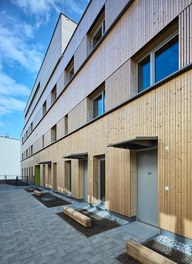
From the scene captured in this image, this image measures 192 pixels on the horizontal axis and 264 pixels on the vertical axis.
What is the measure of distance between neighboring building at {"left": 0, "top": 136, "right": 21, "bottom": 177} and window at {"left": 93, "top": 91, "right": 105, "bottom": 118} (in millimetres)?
37406

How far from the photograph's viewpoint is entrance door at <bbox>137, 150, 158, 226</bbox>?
19.3ft

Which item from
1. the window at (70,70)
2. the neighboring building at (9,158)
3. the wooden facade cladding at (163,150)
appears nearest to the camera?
the wooden facade cladding at (163,150)

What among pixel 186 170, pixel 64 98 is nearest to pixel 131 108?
pixel 186 170

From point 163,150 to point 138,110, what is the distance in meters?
1.79

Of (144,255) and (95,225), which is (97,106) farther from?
(144,255)

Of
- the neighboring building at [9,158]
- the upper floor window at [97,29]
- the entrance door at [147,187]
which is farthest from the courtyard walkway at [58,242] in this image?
the neighboring building at [9,158]

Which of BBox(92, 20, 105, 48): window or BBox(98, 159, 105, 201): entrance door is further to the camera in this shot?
BBox(92, 20, 105, 48): window

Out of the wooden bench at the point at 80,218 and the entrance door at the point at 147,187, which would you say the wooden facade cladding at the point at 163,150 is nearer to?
the entrance door at the point at 147,187

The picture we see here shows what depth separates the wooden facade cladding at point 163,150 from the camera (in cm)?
467

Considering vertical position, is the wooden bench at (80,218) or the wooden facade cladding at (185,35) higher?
the wooden facade cladding at (185,35)

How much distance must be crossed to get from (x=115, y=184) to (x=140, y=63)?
4969 millimetres

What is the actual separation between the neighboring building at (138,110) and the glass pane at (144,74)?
0.12 ft

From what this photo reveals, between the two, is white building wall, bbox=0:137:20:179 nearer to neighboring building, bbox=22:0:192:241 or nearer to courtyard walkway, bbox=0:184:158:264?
neighboring building, bbox=22:0:192:241

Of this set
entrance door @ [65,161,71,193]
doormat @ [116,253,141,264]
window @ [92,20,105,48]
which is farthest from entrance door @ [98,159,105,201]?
window @ [92,20,105,48]
